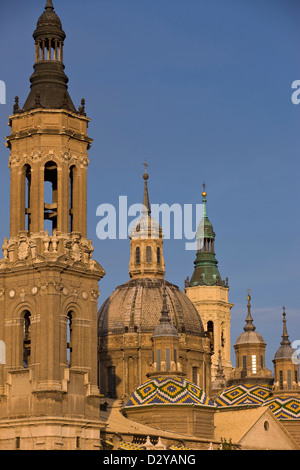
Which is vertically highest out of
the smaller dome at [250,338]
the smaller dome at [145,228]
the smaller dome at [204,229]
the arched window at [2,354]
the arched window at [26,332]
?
the smaller dome at [204,229]

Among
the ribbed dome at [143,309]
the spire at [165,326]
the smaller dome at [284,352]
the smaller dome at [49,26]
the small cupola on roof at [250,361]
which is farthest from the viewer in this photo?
the small cupola on roof at [250,361]

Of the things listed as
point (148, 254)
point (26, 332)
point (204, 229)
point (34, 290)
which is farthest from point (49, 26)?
point (204, 229)

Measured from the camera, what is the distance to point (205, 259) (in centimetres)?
17325

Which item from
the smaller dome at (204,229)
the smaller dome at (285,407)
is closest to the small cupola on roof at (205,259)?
the smaller dome at (204,229)

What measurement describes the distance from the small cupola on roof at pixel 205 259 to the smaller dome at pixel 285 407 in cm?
4825

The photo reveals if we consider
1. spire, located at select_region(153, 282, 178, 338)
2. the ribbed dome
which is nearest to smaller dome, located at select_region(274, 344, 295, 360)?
the ribbed dome

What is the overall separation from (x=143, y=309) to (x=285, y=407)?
1506 cm

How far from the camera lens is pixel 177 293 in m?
128

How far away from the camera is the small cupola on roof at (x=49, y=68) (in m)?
91.8

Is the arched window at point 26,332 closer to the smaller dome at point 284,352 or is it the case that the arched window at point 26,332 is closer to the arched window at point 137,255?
the arched window at point 137,255

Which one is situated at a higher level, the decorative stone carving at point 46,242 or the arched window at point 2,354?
the decorative stone carving at point 46,242

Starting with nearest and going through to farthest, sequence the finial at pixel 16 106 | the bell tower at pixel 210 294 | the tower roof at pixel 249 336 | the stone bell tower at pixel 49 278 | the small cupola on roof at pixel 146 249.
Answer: the stone bell tower at pixel 49 278
the finial at pixel 16 106
the small cupola on roof at pixel 146 249
the tower roof at pixel 249 336
the bell tower at pixel 210 294

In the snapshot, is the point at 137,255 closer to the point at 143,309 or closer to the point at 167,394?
the point at 143,309
